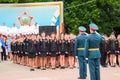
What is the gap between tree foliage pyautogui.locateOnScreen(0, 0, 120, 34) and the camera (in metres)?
46.4

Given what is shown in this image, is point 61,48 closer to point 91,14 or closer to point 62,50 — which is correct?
point 62,50

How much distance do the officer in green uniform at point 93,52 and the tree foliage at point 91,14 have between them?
28.4 metres

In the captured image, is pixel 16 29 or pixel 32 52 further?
pixel 16 29

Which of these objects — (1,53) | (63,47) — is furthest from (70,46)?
(1,53)

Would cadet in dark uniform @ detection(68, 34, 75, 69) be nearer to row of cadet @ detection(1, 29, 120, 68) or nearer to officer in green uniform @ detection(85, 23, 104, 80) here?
row of cadet @ detection(1, 29, 120, 68)

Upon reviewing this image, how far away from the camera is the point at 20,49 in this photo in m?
27.5

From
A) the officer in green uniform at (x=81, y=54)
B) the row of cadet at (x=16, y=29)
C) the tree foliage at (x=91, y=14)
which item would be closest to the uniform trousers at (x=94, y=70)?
the officer in green uniform at (x=81, y=54)

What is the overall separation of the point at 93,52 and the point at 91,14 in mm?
29504

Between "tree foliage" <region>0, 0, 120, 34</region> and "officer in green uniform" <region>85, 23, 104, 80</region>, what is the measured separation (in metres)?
A: 28.4

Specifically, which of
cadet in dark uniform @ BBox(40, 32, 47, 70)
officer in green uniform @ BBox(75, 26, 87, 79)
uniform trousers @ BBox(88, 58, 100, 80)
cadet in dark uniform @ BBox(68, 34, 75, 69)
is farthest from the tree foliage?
uniform trousers @ BBox(88, 58, 100, 80)

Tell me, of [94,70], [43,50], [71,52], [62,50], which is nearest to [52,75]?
[43,50]

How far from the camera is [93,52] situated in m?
16.9

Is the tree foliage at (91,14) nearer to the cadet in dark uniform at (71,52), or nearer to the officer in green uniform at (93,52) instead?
→ the cadet in dark uniform at (71,52)

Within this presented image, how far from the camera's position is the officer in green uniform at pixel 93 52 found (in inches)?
664
